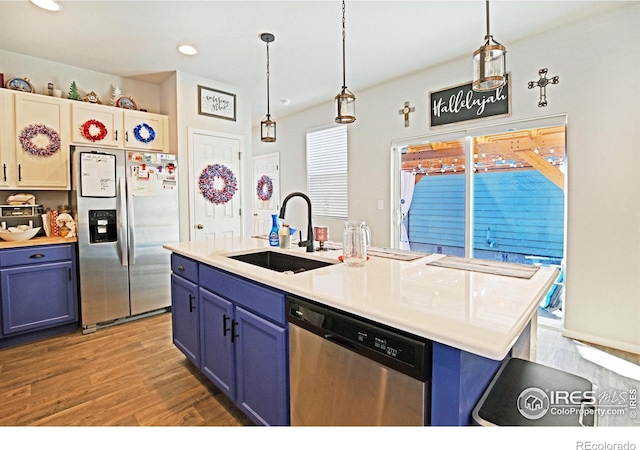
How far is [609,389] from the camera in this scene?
2.16 meters

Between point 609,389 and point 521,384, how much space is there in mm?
1604

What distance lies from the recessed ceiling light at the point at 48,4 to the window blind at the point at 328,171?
10.6ft

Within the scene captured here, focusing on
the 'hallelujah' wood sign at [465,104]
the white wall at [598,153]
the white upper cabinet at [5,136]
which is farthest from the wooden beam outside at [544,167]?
the white upper cabinet at [5,136]

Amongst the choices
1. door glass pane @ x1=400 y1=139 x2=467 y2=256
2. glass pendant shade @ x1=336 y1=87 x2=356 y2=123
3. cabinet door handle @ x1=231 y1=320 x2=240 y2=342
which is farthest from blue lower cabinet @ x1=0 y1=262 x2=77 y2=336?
door glass pane @ x1=400 y1=139 x2=467 y2=256

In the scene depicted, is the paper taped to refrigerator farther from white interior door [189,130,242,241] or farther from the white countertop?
the white countertop

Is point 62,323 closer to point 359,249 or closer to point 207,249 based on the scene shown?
point 207,249

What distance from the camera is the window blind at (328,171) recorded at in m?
4.87

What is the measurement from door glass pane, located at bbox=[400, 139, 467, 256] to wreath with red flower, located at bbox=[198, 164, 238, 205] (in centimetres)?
218

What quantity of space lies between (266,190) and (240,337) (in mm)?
4691

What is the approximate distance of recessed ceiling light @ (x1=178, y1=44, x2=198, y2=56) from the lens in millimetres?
3133

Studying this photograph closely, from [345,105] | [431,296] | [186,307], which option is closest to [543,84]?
[345,105]

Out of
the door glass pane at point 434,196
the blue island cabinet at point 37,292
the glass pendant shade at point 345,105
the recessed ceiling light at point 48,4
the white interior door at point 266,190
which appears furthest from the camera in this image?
the white interior door at point 266,190

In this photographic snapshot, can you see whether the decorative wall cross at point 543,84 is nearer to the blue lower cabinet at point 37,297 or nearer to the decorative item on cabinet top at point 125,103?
the decorative item on cabinet top at point 125,103
